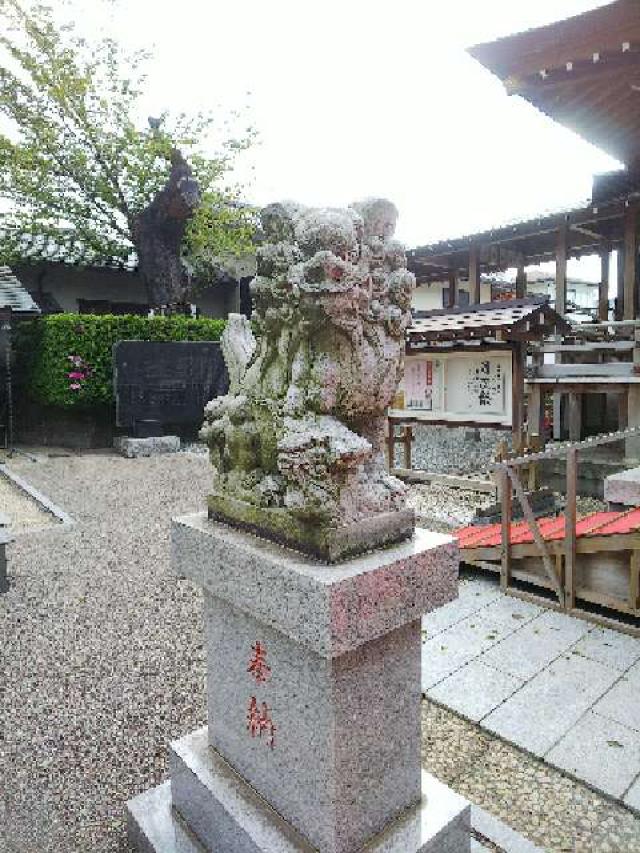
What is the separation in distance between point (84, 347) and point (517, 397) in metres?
9.84

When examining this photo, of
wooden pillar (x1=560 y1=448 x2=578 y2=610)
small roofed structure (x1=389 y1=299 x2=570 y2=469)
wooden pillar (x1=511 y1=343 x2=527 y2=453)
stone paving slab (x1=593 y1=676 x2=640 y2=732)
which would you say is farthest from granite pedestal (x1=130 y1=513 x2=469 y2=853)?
small roofed structure (x1=389 y1=299 x2=570 y2=469)

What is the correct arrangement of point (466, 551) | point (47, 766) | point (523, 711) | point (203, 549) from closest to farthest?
point (203, 549) < point (47, 766) < point (523, 711) < point (466, 551)

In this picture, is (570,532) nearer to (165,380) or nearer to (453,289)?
(165,380)

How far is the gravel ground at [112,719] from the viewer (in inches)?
104

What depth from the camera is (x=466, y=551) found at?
18.4 ft

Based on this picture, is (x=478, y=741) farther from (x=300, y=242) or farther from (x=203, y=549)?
(x=300, y=242)

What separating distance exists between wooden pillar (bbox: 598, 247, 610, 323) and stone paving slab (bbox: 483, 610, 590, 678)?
11.0 meters

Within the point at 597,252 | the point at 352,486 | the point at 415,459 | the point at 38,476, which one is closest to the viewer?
the point at 352,486

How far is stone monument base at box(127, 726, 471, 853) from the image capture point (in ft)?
6.72

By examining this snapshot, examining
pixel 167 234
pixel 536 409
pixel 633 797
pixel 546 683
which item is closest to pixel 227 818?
pixel 633 797

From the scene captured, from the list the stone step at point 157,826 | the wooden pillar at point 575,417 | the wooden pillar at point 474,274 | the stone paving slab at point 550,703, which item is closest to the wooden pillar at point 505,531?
the stone paving slab at point 550,703

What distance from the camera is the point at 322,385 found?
191 cm

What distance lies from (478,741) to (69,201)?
54.8 ft

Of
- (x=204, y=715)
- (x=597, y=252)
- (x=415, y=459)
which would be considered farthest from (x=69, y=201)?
(x=204, y=715)
